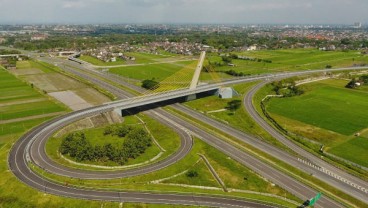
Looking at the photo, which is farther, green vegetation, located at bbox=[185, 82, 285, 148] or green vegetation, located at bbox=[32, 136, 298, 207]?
green vegetation, located at bbox=[185, 82, 285, 148]

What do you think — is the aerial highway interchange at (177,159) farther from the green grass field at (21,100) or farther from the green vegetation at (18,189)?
the green grass field at (21,100)

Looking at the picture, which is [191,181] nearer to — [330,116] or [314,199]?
[314,199]

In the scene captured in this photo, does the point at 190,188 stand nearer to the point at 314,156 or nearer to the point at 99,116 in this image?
the point at 314,156

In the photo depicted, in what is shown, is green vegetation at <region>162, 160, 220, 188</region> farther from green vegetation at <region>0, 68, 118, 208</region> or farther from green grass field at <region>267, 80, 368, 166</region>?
green grass field at <region>267, 80, 368, 166</region>

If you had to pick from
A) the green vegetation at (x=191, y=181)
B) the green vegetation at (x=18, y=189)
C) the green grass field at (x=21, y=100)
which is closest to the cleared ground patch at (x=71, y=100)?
the green grass field at (x=21, y=100)

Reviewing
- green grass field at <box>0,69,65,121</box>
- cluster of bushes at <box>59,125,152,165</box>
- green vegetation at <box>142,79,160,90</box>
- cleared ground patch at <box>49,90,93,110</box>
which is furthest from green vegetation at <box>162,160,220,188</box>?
green vegetation at <box>142,79,160,90</box>
